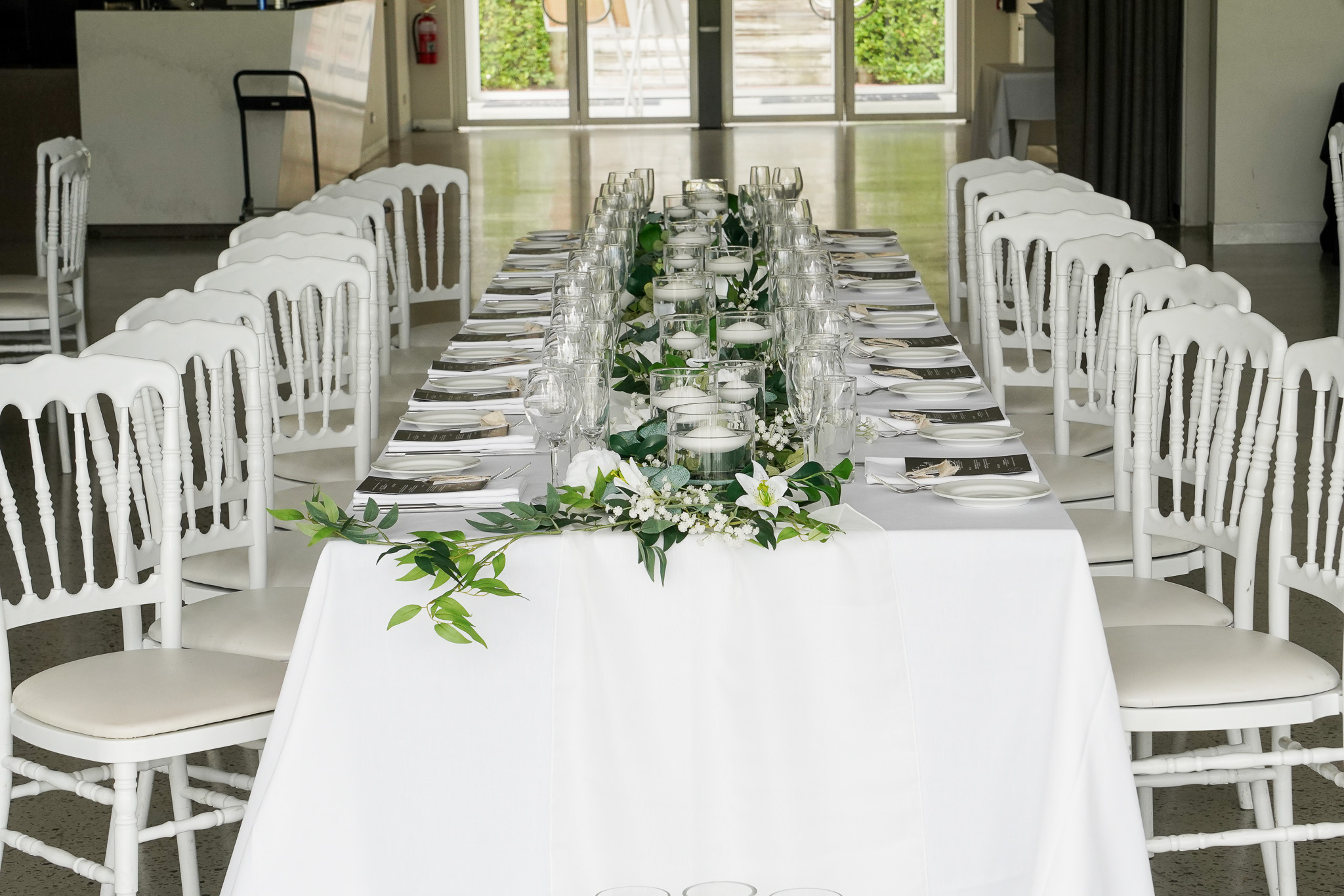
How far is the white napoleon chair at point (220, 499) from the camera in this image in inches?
102

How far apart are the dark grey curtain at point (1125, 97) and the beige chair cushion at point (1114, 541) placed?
7.72 meters

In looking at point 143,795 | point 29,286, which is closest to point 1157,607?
point 143,795

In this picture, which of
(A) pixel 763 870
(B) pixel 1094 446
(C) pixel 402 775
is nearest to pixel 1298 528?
(B) pixel 1094 446

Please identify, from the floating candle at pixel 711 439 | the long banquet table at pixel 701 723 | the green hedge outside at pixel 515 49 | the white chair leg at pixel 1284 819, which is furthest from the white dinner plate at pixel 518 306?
the green hedge outside at pixel 515 49

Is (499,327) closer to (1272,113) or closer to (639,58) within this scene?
(1272,113)

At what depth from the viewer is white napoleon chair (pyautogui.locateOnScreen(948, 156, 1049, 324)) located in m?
5.36

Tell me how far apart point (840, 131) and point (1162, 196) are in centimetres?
752

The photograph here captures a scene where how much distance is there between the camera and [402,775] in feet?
6.89

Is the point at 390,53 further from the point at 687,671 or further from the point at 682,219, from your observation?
the point at 687,671

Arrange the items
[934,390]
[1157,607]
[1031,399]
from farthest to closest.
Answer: [1031,399] → [934,390] → [1157,607]

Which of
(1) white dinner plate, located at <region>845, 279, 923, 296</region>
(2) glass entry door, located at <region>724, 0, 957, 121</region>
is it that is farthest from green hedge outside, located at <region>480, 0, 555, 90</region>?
(1) white dinner plate, located at <region>845, 279, 923, 296</region>

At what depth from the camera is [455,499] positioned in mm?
2266

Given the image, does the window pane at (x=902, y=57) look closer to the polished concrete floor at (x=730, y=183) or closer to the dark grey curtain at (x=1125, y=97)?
the polished concrete floor at (x=730, y=183)

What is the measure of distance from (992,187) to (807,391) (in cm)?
304
